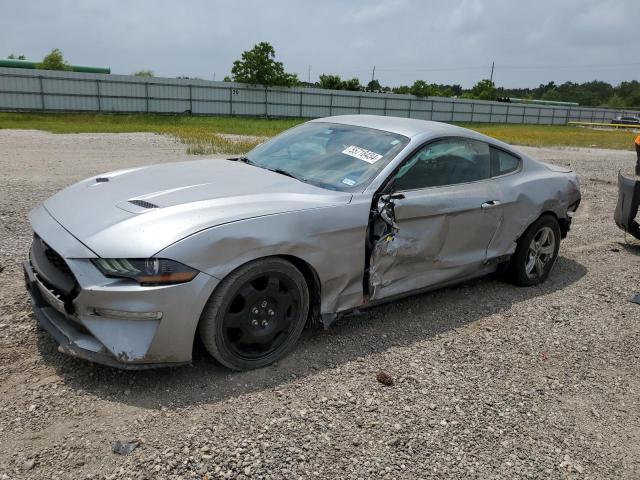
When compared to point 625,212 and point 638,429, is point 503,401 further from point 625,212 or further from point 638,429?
point 625,212

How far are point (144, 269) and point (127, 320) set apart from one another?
11.6 inches

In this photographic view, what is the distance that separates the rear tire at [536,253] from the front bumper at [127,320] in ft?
10.8

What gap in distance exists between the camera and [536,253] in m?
5.28

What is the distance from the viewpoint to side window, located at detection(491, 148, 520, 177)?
4832 mm

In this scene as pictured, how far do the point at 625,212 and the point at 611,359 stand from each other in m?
3.31

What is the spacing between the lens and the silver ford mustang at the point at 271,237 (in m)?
2.90

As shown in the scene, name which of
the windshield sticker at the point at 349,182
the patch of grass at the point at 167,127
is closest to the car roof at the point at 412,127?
the windshield sticker at the point at 349,182

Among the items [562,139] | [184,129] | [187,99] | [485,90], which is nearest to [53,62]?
[187,99]

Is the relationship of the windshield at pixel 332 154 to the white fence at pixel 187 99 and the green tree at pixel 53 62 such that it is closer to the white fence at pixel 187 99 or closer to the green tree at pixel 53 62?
the white fence at pixel 187 99

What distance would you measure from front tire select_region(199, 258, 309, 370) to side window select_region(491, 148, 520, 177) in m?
2.38

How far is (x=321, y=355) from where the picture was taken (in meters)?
3.67

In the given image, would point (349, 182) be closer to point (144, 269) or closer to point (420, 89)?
point (144, 269)

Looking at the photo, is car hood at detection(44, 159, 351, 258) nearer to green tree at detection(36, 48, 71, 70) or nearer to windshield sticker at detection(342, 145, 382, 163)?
windshield sticker at detection(342, 145, 382, 163)

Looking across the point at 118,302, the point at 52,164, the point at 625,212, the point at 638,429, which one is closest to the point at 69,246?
the point at 118,302
